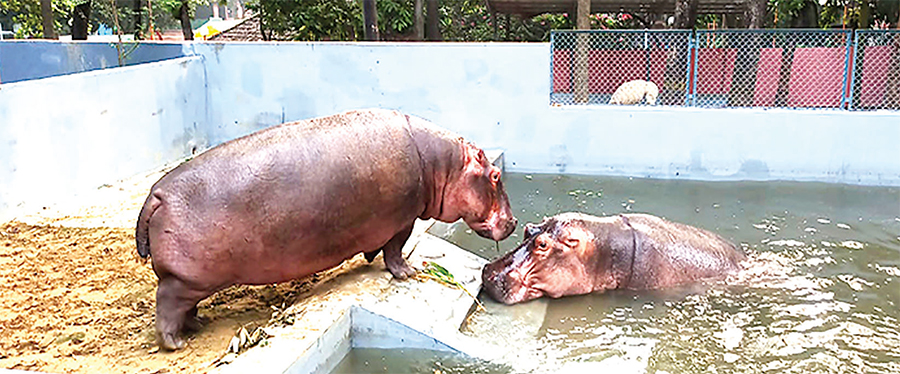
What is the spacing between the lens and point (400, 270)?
18.4ft

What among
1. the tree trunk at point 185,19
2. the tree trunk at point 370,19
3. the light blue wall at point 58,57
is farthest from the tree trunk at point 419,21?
the light blue wall at point 58,57

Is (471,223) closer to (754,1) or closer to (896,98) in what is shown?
(896,98)

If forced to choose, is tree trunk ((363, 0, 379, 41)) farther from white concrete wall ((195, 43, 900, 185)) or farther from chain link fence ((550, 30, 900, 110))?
chain link fence ((550, 30, 900, 110))

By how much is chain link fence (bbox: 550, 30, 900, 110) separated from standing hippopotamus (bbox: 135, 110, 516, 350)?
5.27 m

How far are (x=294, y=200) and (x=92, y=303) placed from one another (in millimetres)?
1811

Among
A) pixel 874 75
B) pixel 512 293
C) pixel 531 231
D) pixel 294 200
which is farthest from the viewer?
pixel 874 75

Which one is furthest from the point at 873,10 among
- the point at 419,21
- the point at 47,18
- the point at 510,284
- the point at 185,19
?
the point at 47,18

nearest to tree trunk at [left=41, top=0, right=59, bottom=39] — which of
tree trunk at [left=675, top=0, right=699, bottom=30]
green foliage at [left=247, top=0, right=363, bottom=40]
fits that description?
green foliage at [left=247, top=0, right=363, bottom=40]

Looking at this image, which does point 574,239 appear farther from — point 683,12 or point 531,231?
point 683,12

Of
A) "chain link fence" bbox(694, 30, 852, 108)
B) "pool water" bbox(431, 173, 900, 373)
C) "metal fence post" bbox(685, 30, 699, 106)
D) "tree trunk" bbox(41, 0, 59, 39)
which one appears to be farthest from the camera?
"tree trunk" bbox(41, 0, 59, 39)

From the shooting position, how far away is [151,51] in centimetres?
1225

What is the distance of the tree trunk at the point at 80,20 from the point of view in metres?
18.9

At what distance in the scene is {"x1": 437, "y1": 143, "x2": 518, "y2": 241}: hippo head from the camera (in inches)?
216

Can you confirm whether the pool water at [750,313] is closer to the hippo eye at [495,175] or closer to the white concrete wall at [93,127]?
the hippo eye at [495,175]
